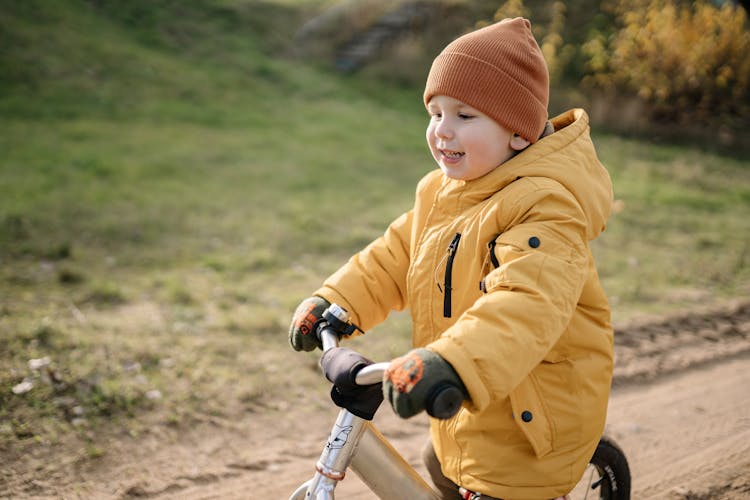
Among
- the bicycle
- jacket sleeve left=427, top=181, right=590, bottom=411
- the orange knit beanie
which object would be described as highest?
the orange knit beanie

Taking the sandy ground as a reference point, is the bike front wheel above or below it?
above

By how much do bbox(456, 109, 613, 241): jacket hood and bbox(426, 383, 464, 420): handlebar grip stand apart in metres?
0.69

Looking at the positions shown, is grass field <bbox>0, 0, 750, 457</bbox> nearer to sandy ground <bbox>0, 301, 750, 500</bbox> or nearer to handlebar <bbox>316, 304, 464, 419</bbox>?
sandy ground <bbox>0, 301, 750, 500</bbox>

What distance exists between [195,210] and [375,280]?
4.85 m

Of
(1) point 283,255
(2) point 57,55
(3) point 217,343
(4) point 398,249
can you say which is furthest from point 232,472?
(2) point 57,55

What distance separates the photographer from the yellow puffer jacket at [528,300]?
183 centimetres

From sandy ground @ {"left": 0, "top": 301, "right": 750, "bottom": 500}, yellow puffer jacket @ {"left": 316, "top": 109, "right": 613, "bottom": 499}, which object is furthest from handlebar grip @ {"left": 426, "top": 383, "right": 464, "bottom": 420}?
sandy ground @ {"left": 0, "top": 301, "right": 750, "bottom": 500}

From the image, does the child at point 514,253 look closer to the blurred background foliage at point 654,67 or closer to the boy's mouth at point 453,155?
the boy's mouth at point 453,155

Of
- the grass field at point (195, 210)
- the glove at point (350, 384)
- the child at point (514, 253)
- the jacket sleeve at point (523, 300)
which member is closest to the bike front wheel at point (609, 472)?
the child at point (514, 253)

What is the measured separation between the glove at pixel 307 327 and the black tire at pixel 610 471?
3.83ft

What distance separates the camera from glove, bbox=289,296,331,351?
7.01ft

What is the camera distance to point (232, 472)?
3242mm

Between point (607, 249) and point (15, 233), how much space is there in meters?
5.42

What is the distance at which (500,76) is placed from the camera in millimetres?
2066
